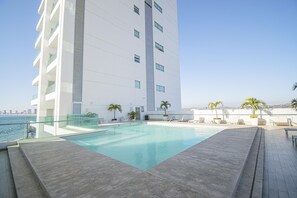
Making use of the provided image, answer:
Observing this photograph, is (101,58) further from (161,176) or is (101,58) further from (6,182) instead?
(161,176)

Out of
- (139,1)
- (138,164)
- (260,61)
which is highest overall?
(139,1)

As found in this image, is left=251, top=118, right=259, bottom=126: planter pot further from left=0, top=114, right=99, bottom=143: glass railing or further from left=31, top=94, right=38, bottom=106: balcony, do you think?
left=31, top=94, right=38, bottom=106: balcony

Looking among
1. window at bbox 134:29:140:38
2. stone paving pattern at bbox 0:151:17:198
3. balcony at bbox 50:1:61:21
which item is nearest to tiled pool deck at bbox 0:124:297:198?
stone paving pattern at bbox 0:151:17:198

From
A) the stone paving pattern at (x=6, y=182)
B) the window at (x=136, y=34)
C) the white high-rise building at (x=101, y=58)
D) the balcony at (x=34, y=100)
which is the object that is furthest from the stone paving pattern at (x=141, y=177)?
the window at (x=136, y=34)

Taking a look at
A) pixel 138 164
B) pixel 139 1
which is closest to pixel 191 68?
pixel 139 1

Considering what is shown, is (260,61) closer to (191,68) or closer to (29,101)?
(191,68)

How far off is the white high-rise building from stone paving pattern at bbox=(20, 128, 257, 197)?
19.2 feet

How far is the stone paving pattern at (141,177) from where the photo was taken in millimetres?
1759

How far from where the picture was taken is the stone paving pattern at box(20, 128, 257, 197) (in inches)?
69.2

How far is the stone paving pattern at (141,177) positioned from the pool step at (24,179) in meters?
0.12

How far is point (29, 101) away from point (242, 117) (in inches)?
993

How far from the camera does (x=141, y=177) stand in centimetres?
216

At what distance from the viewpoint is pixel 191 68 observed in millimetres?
19625

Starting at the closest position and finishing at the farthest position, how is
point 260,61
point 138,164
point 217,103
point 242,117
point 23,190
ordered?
point 23,190 → point 138,164 → point 242,117 → point 217,103 → point 260,61
